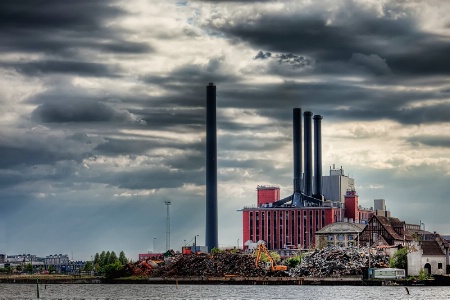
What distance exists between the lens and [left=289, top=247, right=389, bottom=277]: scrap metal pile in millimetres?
175375

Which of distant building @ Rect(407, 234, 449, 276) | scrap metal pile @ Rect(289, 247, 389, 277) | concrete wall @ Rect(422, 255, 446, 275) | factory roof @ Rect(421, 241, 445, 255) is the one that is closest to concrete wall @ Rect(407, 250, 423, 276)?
distant building @ Rect(407, 234, 449, 276)

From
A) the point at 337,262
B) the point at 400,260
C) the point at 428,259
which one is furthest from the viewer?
the point at 337,262

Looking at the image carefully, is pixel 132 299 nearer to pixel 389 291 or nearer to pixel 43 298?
pixel 43 298

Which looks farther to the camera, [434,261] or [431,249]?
[431,249]

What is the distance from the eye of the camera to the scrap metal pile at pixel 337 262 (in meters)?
175

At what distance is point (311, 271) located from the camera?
18125 centimetres

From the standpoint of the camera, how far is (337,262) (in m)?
177

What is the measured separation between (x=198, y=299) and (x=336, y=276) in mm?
51105

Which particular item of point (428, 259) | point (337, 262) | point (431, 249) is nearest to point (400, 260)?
point (428, 259)

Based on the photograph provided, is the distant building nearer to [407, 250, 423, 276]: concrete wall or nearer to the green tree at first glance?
[407, 250, 423, 276]: concrete wall

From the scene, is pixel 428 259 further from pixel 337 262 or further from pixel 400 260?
pixel 337 262

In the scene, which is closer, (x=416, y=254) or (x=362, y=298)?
(x=362, y=298)

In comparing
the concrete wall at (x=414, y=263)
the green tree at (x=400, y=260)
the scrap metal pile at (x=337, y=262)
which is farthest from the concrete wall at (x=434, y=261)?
the scrap metal pile at (x=337, y=262)

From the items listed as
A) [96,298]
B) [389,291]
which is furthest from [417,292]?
[96,298]
